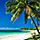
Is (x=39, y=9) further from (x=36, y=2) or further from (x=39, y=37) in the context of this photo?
(x=39, y=37)

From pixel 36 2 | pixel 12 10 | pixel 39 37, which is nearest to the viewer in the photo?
pixel 39 37

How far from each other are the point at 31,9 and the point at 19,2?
2.67ft

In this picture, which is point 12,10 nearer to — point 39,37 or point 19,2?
point 19,2

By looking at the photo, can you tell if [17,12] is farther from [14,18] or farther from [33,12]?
[33,12]

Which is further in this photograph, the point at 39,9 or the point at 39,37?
the point at 39,9

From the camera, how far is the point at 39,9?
1205 cm

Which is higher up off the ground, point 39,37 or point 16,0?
point 16,0

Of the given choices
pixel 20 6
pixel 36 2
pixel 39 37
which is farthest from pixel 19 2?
pixel 39 37

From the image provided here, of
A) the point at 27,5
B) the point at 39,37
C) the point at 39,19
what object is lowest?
the point at 39,37

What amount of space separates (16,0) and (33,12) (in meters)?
1.39

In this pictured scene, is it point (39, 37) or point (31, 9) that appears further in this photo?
point (31, 9)

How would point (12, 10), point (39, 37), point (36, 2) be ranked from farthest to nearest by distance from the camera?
point (12, 10), point (36, 2), point (39, 37)

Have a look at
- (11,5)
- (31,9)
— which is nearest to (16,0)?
(11,5)

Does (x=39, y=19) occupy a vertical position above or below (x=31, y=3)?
below
